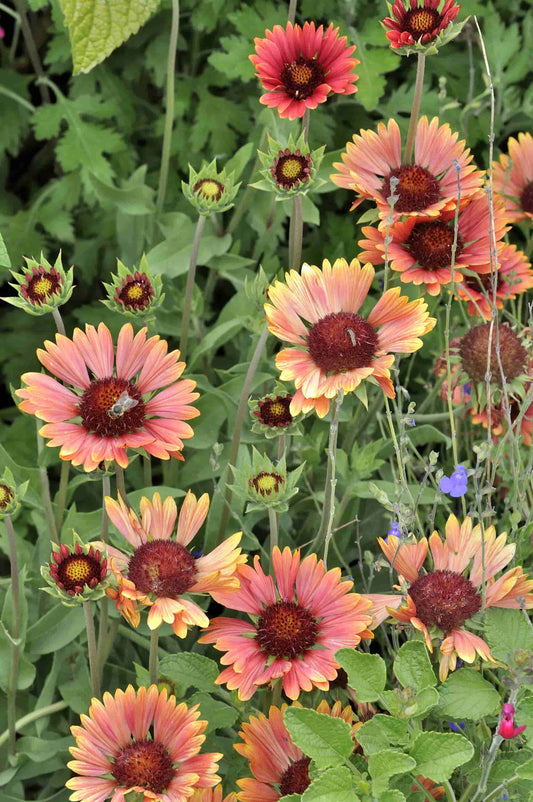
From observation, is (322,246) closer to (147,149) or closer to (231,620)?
(147,149)

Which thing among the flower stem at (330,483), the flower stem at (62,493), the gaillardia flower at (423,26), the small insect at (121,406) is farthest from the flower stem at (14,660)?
the gaillardia flower at (423,26)

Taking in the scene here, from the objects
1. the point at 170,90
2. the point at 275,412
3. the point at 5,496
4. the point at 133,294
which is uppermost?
the point at 170,90

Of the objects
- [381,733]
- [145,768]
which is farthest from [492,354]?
[145,768]

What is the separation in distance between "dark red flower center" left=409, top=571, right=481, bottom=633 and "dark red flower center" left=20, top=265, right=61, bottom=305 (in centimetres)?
42

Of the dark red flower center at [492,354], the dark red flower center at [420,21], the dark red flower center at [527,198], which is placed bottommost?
the dark red flower center at [492,354]

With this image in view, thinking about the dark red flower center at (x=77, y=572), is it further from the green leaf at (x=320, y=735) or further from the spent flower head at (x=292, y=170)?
the spent flower head at (x=292, y=170)

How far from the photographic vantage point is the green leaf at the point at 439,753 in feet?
2.31

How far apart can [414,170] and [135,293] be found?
33cm

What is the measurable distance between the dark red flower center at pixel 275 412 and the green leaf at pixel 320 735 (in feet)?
0.89

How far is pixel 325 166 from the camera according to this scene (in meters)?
1.24

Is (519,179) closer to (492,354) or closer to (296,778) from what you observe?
(492,354)

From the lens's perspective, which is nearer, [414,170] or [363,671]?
[363,671]

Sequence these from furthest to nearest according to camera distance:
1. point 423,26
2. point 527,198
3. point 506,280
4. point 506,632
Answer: point 527,198
point 506,280
point 423,26
point 506,632

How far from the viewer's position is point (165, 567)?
0.79 m
